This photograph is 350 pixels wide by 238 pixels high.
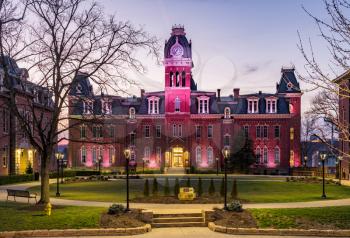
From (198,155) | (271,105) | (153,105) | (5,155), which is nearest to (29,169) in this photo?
(5,155)

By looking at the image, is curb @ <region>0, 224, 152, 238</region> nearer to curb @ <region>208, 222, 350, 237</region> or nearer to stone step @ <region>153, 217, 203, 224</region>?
stone step @ <region>153, 217, 203, 224</region>

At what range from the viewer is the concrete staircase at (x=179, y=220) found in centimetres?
1905

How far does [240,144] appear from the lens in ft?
225

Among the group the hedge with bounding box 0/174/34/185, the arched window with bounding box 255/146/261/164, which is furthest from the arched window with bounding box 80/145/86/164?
the hedge with bounding box 0/174/34/185

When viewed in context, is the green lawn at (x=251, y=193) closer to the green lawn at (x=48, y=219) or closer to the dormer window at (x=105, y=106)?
the dormer window at (x=105, y=106)

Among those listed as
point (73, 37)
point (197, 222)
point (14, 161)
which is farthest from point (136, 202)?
point (14, 161)

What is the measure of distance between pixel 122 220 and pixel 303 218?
22.9ft

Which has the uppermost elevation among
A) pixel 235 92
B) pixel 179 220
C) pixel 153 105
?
pixel 235 92

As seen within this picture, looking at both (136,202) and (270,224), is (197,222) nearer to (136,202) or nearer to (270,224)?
(270,224)

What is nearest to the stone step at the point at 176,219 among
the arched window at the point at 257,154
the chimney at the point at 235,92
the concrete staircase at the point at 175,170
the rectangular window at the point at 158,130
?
the concrete staircase at the point at 175,170

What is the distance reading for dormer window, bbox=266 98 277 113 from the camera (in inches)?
2860

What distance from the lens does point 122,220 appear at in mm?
18578

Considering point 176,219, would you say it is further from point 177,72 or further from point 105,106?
point 177,72

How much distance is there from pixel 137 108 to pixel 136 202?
50056 millimetres
